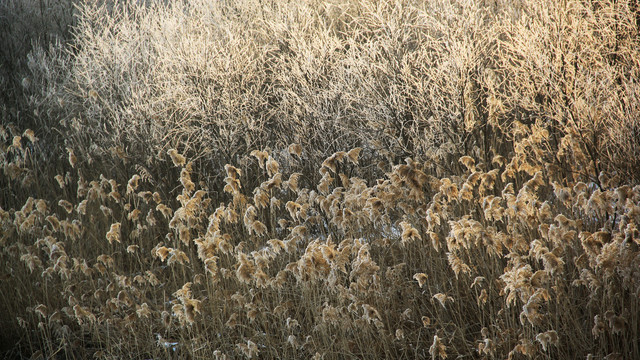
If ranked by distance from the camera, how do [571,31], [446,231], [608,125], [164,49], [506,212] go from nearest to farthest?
[506,212] → [446,231] → [608,125] → [571,31] → [164,49]

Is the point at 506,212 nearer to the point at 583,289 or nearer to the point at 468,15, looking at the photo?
the point at 583,289

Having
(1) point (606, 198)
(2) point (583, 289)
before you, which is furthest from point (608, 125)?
(1) point (606, 198)

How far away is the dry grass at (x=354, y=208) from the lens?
3.13 meters

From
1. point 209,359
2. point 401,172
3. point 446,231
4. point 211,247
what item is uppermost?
point 401,172

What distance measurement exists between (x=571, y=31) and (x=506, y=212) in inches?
105

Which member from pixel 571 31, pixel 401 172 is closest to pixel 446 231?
pixel 401 172

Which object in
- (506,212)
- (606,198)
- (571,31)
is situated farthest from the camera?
(571,31)

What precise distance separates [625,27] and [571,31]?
857mm

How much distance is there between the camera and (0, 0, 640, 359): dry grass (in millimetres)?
3135

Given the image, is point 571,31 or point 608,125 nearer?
point 608,125

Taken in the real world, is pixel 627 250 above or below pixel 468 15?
below

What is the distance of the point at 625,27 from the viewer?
220 inches

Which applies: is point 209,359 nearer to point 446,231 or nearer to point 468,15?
point 446,231

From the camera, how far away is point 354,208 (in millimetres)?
4227
